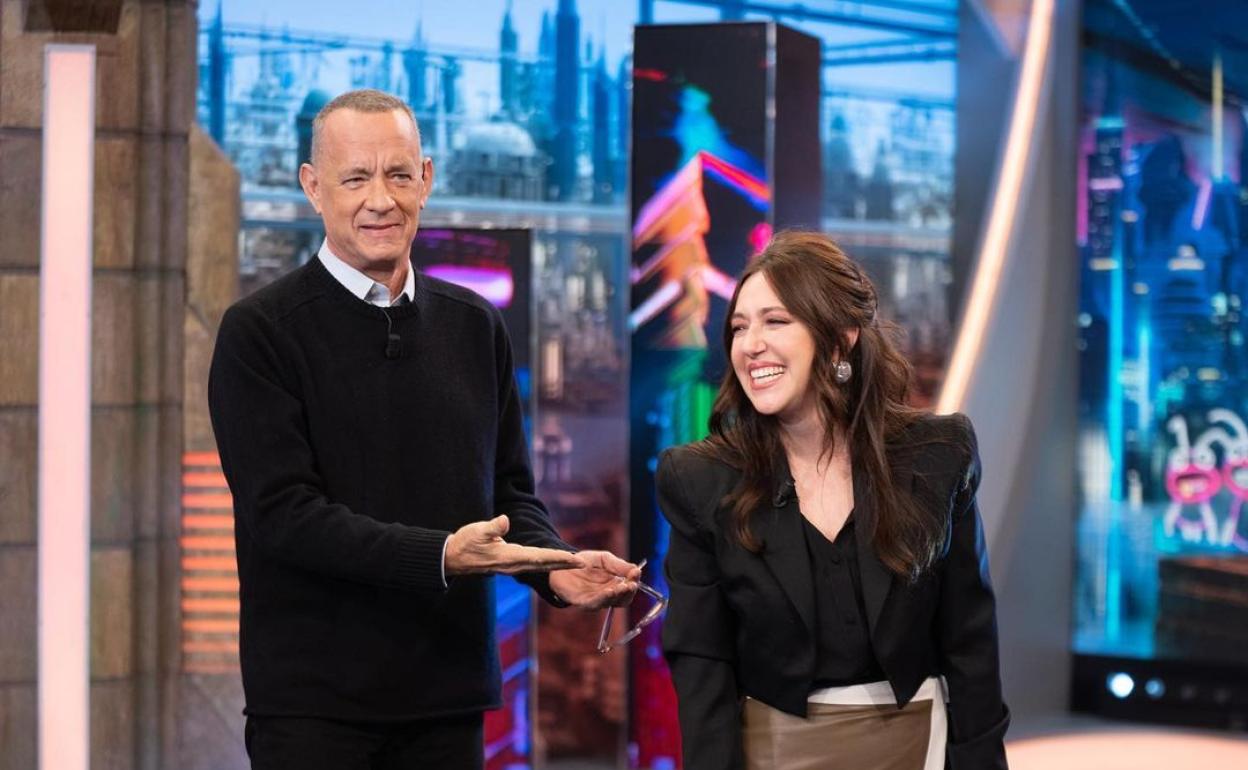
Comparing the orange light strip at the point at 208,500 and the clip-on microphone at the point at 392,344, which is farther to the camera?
the orange light strip at the point at 208,500

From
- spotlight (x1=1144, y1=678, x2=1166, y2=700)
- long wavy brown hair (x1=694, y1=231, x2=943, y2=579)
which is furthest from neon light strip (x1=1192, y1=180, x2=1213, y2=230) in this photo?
long wavy brown hair (x1=694, y1=231, x2=943, y2=579)

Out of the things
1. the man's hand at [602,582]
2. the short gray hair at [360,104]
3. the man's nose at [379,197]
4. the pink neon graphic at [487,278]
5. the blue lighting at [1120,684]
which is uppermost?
the short gray hair at [360,104]

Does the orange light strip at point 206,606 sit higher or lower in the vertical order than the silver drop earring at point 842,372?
lower

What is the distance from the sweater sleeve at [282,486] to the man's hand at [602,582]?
23 cm

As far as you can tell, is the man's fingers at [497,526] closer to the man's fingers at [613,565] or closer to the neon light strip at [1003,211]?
the man's fingers at [613,565]

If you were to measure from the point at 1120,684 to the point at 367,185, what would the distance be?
4132 millimetres

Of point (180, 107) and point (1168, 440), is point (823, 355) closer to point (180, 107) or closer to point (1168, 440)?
point (180, 107)

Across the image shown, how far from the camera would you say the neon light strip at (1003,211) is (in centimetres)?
492

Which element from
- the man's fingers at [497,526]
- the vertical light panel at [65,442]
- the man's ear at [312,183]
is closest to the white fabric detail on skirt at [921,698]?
the man's fingers at [497,526]

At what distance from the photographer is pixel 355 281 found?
2041 mm

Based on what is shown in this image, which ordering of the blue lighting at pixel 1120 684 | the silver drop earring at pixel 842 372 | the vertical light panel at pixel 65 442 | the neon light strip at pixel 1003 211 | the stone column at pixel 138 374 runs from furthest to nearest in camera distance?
the blue lighting at pixel 1120 684
the neon light strip at pixel 1003 211
the stone column at pixel 138 374
the vertical light panel at pixel 65 442
the silver drop earring at pixel 842 372

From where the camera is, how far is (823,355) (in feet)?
6.51

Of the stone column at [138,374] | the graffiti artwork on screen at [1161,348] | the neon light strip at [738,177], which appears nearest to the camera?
the stone column at [138,374]

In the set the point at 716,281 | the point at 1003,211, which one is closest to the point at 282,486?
the point at 716,281
